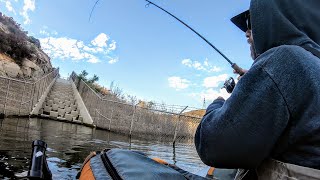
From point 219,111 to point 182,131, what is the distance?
15652 millimetres

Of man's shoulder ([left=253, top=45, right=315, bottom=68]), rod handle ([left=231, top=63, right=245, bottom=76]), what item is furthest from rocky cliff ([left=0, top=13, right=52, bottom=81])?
man's shoulder ([left=253, top=45, right=315, bottom=68])

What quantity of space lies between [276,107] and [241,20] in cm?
82

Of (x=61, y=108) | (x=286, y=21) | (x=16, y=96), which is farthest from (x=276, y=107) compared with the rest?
(x=61, y=108)

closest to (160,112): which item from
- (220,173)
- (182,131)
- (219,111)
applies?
(182,131)

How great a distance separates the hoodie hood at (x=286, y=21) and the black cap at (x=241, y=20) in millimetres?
474

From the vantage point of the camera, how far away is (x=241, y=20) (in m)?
1.90

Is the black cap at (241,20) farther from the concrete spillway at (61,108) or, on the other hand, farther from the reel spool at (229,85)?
the concrete spillway at (61,108)

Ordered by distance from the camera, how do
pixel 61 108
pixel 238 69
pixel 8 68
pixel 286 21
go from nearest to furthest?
pixel 286 21 → pixel 238 69 → pixel 61 108 → pixel 8 68

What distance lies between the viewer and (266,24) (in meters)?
1.35

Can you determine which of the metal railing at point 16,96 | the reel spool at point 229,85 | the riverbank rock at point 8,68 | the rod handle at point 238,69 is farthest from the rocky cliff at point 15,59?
the reel spool at point 229,85

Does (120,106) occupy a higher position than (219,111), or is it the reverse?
(120,106)

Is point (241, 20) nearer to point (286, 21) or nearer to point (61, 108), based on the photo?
point (286, 21)

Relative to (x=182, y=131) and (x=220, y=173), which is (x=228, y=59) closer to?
(x=220, y=173)

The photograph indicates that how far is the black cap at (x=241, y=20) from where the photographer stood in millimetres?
1872
